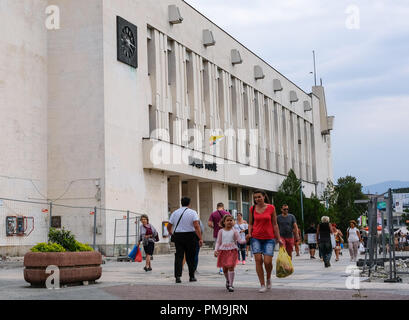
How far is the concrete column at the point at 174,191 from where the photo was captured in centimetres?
3741

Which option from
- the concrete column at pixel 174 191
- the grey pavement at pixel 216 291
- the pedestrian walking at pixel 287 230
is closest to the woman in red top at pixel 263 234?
the grey pavement at pixel 216 291

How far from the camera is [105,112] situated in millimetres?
29609

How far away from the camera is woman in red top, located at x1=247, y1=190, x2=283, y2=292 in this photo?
1048 centimetres

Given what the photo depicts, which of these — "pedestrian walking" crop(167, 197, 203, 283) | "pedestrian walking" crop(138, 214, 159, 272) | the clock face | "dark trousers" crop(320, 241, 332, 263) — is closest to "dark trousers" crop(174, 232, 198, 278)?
"pedestrian walking" crop(167, 197, 203, 283)

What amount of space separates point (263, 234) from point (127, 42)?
2316 centimetres

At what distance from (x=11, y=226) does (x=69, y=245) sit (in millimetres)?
15381

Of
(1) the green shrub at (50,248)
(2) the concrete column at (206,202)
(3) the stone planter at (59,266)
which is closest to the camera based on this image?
(3) the stone planter at (59,266)

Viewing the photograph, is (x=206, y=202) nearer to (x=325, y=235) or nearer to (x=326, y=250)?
(x=325, y=235)

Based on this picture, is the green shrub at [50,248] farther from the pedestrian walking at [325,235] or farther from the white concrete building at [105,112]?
the white concrete building at [105,112]

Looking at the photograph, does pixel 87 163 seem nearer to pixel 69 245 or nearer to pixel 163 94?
pixel 163 94

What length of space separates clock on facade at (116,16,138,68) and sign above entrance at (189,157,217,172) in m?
7.24

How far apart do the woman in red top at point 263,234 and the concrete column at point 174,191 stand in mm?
26718

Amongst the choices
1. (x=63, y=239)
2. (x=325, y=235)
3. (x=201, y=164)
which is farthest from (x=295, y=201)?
(x=63, y=239)

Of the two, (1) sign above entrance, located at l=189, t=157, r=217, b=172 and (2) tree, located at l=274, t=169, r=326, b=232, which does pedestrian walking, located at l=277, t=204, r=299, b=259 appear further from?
(2) tree, located at l=274, t=169, r=326, b=232
